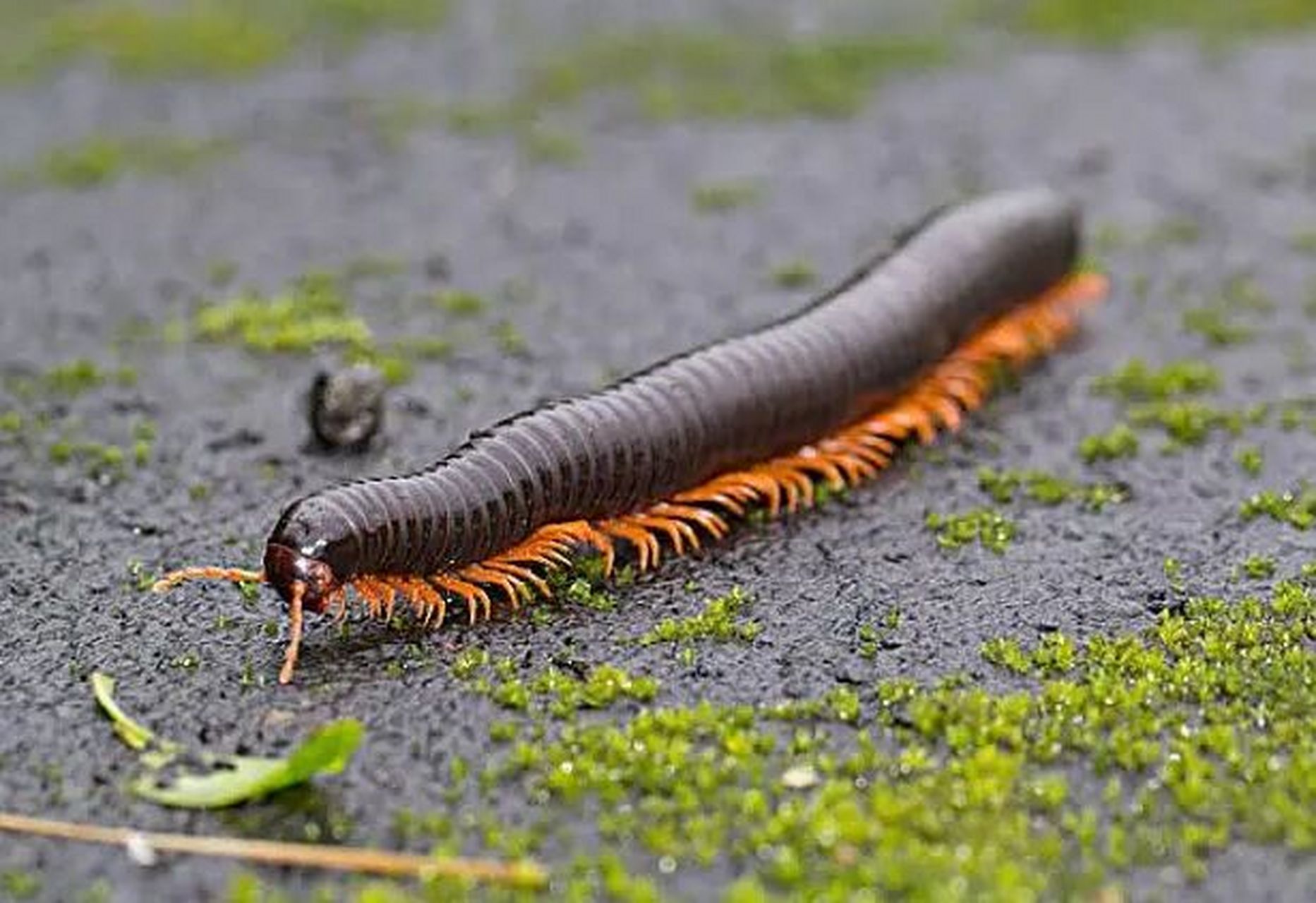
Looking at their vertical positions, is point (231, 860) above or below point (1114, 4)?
below

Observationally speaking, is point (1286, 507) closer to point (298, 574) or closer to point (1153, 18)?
point (298, 574)

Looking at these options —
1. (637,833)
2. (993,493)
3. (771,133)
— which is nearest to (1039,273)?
(993,493)

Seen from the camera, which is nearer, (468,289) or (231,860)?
(231,860)

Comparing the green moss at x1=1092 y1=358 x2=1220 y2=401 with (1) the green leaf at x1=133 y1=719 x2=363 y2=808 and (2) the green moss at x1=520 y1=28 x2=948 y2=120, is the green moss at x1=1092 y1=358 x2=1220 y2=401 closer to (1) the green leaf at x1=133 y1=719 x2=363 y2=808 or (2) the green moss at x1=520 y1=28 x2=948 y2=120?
(2) the green moss at x1=520 y1=28 x2=948 y2=120

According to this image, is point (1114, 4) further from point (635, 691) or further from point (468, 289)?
point (635, 691)

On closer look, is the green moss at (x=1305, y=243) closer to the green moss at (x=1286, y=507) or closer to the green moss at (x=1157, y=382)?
the green moss at (x=1157, y=382)

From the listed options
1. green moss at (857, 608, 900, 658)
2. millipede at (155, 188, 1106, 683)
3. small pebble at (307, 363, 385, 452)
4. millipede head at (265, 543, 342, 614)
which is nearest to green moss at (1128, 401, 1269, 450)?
millipede at (155, 188, 1106, 683)

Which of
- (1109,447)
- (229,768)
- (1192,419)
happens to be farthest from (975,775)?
(1192,419)

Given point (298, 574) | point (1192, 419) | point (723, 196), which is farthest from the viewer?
point (723, 196)
